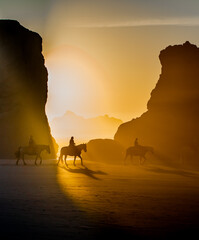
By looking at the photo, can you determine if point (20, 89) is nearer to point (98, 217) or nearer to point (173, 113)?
point (173, 113)

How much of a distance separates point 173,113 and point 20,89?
4447 cm

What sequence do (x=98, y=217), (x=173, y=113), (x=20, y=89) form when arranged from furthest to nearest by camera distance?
(x=173, y=113) < (x=20, y=89) < (x=98, y=217)

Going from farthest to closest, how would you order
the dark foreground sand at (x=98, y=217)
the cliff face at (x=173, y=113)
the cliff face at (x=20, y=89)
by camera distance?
the cliff face at (x=173, y=113) < the cliff face at (x=20, y=89) < the dark foreground sand at (x=98, y=217)

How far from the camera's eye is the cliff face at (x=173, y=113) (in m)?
91.0

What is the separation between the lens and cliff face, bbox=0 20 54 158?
64.4m

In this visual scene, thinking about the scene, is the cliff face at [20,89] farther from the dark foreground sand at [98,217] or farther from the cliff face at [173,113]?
the dark foreground sand at [98,217]

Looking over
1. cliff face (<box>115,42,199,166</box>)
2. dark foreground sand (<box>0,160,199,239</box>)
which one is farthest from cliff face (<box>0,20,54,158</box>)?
dark foreground sand (<box>0,160,199,239</box>)

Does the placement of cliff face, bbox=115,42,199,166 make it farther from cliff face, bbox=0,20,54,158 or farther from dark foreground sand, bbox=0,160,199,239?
dark foreground sand, bbox=0,160,199,239

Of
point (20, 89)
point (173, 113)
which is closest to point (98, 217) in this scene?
point (20, 89)

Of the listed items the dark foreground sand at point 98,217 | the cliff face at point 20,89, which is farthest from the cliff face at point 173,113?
the dark foreground sand at point 98,217

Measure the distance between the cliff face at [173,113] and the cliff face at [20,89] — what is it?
103ft

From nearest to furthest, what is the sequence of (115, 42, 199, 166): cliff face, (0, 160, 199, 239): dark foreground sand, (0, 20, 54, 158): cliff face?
Result: (0, 160, 199, 239): dark foreground sand, (0, 20, 54, 158): cliff face, (115, 42, 199, 166): cliff face

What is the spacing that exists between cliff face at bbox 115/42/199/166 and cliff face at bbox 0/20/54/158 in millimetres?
31479

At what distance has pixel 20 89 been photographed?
68.6m
